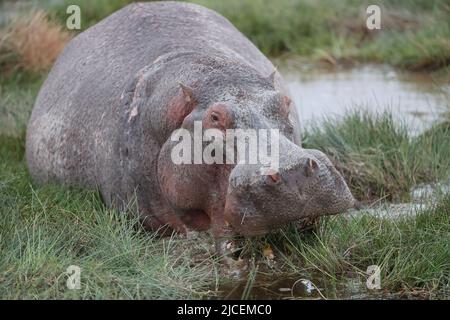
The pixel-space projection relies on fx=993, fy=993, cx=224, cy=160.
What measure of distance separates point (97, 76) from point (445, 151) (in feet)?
8.74

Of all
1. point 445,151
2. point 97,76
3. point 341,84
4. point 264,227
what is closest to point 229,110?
point 264,227

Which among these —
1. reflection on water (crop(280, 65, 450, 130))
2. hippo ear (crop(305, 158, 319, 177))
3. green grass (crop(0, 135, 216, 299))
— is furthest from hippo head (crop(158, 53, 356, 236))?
reflection on water (crop(280, 65, 450, 130))

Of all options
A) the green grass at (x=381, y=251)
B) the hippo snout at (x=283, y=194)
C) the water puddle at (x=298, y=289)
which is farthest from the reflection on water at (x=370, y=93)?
the hippo snout at (x=283, y=194)

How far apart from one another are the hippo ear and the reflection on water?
132 inches

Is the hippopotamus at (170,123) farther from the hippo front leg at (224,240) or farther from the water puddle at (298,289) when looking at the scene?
the water puddle at (298,289)

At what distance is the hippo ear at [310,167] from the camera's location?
15.4 ft

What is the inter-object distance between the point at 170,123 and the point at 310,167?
1.08 metres

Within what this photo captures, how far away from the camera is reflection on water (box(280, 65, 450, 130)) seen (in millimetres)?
8617

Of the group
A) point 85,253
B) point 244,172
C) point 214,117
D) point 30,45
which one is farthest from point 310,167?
point 30,45

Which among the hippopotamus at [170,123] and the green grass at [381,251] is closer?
the hippopotamus at [170,123]

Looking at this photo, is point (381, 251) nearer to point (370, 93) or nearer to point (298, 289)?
point (298, 289)

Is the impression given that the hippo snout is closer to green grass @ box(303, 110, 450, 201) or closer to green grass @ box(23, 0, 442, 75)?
green grass @ box(303, 110, 450, 201)

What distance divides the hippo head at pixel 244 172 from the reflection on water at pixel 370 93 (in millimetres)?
2985

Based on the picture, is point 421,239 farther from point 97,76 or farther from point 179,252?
point 97,76
